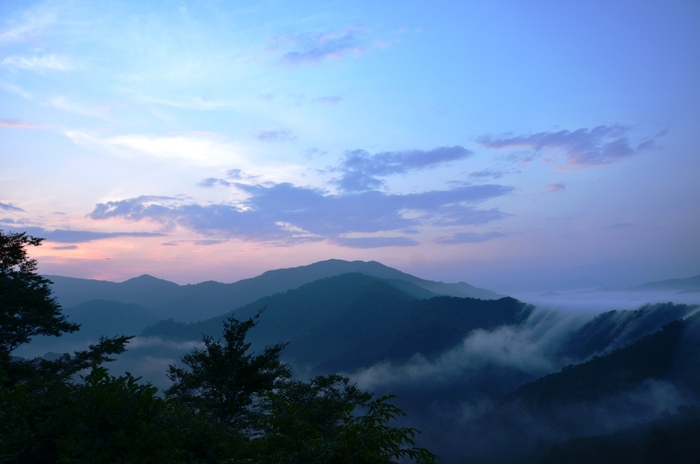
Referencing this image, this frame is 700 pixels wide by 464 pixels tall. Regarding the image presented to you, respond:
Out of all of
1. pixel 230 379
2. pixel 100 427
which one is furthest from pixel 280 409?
pixel 230 379

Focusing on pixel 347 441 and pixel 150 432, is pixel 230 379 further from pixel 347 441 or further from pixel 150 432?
pixel 347 441

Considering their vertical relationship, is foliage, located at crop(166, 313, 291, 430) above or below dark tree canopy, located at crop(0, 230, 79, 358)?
below

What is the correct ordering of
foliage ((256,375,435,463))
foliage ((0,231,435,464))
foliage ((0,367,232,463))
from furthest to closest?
foliage ((0,367,232,463))
foliage ((0,231,435,464))
foliage ((256,375,435,463))

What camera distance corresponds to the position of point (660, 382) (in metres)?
105

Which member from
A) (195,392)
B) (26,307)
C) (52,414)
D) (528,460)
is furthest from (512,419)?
(52,414)

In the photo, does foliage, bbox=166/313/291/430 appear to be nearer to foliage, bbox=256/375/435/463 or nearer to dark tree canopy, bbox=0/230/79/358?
dark tree canopy, bbox=0/230/79/358

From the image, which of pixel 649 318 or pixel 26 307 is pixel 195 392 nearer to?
pixel 26 307

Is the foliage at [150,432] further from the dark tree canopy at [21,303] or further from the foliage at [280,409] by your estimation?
the dark tree canopy at [21,303]

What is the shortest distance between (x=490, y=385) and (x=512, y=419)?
65.9 meters

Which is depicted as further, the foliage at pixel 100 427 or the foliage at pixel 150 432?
the foliage at pixel 100 427

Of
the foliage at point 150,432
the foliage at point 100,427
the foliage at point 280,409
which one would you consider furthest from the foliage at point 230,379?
the foliage at point 100,427

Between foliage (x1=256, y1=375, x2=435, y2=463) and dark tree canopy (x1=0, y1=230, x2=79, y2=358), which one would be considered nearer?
foliage (x1=256, y1=375, x2=435, y2=463)

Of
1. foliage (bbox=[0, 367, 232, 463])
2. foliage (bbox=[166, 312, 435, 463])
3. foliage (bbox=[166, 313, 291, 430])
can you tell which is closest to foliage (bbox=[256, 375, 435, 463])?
foliage (bbox=[166, 312, 435, 463])

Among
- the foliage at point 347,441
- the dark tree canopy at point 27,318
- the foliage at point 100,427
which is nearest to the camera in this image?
the foliage at point 347,441
